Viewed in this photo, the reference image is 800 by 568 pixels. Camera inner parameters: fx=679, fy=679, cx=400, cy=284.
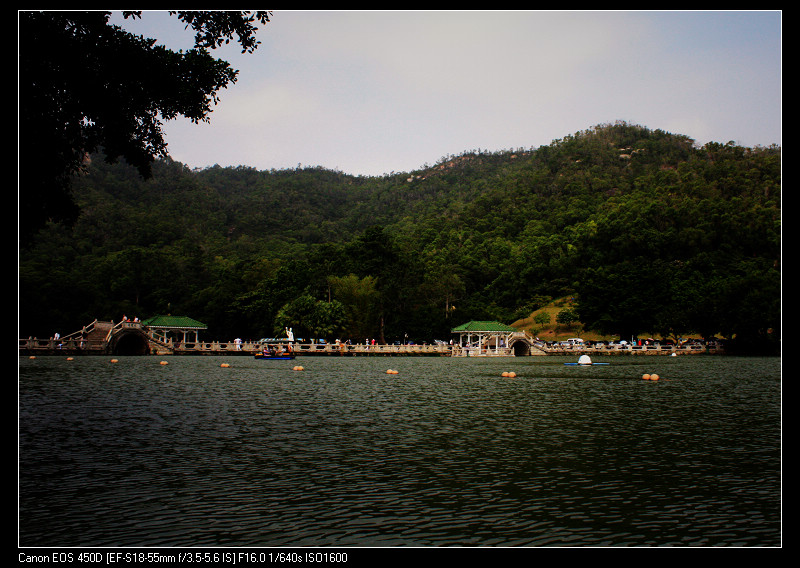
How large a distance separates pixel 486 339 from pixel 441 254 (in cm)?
4241

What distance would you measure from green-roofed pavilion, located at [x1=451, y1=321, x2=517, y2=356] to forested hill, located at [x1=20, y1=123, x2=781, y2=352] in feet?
29.9

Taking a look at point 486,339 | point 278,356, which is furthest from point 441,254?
point 278,356

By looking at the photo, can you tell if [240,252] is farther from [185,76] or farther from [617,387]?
[185,76]

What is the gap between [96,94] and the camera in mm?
16125

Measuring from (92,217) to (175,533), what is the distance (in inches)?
4461

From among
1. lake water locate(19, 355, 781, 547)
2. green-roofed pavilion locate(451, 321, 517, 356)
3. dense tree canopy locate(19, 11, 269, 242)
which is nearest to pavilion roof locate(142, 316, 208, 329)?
green-roofed pavilion locate(451, 321, 517, 356)

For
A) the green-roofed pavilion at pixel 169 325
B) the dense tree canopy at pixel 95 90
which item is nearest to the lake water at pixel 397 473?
the dense tree canopy at pixel 95 90

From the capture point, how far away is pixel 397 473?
12.4m

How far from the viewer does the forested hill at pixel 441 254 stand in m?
83.5

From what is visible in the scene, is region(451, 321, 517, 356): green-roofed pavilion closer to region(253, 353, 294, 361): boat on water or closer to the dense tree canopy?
region(253, 353, 294, 361): boat on water

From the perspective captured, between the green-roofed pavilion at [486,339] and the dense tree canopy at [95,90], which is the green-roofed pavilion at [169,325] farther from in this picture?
the dense tree canopy at [95,90]

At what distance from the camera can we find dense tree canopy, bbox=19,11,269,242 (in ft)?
47.7

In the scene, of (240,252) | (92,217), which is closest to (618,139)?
(240,252)

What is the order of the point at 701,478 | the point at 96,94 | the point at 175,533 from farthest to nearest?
the point at 96,94 < the point at 701,478 < the point at 175,533
